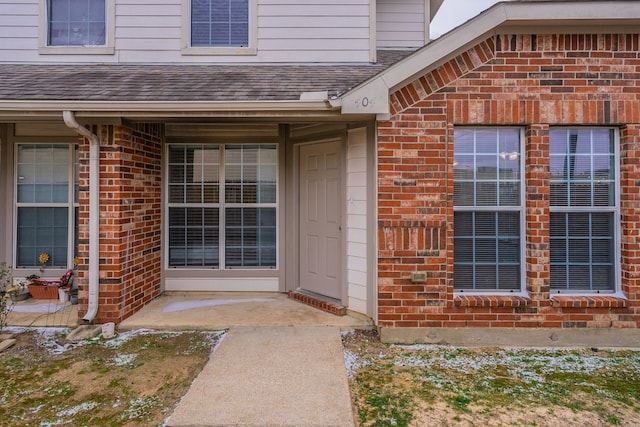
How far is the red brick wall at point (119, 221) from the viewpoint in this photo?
13.9 ft

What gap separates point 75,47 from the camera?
18.5 ft

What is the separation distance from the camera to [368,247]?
4.27 m

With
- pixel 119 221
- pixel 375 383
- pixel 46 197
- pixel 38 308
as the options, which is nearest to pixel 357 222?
pixel 375 383

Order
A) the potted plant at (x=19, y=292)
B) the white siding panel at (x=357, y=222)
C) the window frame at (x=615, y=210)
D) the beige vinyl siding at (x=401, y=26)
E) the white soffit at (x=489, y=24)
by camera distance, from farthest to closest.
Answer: the beige vinyl siding at (x=401, y=26), the potted plant at (x=19, y=292), the white siding panel at (x=357, y=222), the window frame at (x=615, y=210), the white soffit at (x=489, y=24)

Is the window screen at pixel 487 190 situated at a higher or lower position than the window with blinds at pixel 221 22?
Result: lower

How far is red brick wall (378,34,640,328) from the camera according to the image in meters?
3.91

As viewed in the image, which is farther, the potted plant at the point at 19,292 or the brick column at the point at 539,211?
the potted plant at the point at 19,292

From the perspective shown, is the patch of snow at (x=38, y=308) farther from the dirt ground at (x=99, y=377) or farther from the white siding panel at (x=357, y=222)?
the white siding panel at (x=357, y=222)

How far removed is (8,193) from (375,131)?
201 inches

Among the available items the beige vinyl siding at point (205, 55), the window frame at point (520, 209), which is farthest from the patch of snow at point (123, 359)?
the beige vinyl siding at point (205, 55)

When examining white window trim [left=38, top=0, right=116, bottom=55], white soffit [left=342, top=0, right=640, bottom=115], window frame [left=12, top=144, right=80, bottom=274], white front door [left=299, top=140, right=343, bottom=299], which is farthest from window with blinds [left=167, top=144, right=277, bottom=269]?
white soffit [left=342, top=0, right=640, bottom=115]

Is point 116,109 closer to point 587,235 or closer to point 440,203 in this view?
point 440,203

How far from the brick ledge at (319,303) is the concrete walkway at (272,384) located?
0.52 metres

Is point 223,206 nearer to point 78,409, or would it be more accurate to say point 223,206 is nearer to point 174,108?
point 174,108
